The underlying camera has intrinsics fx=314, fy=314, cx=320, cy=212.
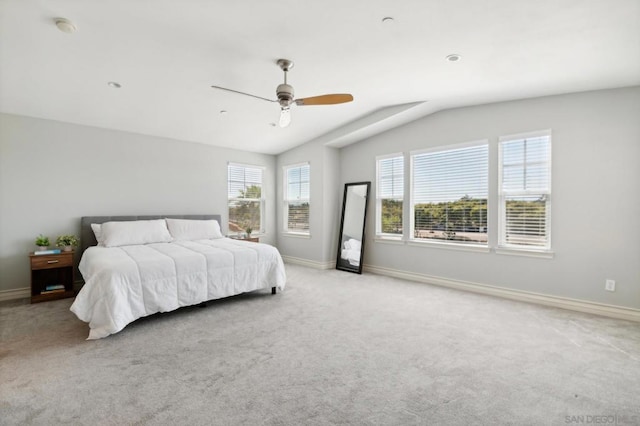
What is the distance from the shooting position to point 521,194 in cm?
409

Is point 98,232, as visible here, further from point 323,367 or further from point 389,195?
point 389,195

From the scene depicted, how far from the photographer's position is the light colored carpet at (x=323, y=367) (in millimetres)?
1836

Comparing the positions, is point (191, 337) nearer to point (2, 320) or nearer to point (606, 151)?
point (2, 320)

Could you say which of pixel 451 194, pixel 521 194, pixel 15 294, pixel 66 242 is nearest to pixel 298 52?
pixel 451 194

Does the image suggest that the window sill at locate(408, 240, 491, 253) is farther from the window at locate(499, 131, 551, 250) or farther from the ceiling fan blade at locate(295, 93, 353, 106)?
the ceiling fan blade at locate(295, 93, 353, 106)

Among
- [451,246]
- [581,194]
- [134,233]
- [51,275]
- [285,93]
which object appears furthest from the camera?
[451,246]

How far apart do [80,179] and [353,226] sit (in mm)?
4361

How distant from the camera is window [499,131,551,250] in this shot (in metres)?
3.93

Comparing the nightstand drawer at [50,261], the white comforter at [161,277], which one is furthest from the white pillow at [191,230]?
the nightstand drawer at [50,261]

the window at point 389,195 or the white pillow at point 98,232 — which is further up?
the window at point 389,195

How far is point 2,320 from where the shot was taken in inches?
128

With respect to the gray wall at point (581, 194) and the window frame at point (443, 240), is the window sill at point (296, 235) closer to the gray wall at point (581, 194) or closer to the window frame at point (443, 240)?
the window frame at point (443, 240)

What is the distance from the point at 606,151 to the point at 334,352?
3722 mm

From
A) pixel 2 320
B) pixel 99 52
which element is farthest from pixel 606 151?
pixel 2 320
